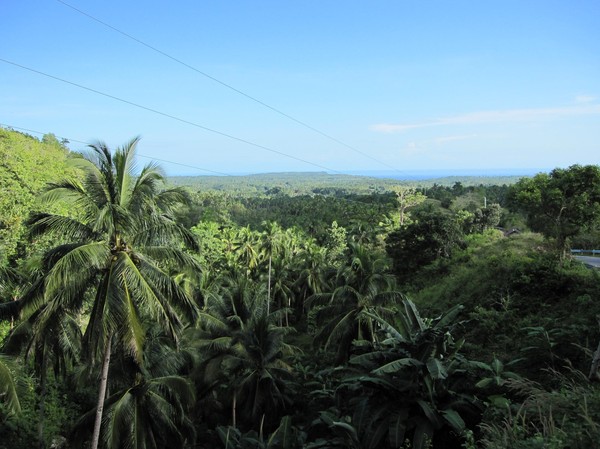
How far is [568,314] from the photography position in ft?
46.5

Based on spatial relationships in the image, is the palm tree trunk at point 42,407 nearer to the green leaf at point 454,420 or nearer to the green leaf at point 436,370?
the green leaf at point 436,370

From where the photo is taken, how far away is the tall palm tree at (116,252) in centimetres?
929

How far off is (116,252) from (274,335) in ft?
31.0

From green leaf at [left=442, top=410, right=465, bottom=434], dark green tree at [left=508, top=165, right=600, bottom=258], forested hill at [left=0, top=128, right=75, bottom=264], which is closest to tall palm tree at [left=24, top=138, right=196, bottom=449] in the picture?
green leaf at [left=442, top=410, right=465, bottom=434]

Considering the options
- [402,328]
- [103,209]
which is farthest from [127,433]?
[402,328]

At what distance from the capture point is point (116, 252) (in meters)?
9.87

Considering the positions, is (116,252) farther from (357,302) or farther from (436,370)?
(357,302)

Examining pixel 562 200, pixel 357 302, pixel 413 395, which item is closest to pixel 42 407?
pixel 357 302

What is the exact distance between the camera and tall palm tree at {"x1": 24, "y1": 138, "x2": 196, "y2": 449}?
9.29m

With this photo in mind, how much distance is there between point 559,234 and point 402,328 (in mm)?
13827

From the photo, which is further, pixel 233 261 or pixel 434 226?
pixel 233 261

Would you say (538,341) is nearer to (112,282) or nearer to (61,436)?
(112,282)

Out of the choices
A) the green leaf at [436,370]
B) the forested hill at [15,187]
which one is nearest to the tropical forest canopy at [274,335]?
the green leaf at [436,370]

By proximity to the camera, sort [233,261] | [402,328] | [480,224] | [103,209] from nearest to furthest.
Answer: [103,209] → [402,328] → [233,261] → [480,224]
